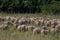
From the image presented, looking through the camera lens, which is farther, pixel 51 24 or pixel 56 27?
pixel 51 24

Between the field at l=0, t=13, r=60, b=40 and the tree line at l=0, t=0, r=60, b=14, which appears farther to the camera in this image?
the tree line at l=0, t=0, r=60, b=14

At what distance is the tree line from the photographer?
1371cm

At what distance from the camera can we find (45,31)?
6695mm

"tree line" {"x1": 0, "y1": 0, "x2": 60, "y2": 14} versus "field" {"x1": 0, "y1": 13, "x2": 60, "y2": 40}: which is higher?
"field" {"x1": 0, "y1": 13, "x2": 60, "y2": 40}

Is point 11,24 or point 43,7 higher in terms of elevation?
point 11,24

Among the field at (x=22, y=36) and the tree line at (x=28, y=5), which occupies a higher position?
the field at (x=22, y=36)

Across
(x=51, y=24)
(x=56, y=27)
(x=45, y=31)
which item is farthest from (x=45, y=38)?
(x=51, y=24)

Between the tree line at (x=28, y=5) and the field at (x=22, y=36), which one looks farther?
the tree line at (x=28, y=5)

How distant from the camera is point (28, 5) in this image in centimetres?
1395

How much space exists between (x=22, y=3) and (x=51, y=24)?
646cm

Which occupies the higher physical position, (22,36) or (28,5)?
(22,36)

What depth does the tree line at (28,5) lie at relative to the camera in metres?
13.7

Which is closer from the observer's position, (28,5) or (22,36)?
(22,36)

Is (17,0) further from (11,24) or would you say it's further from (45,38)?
(45,38)
